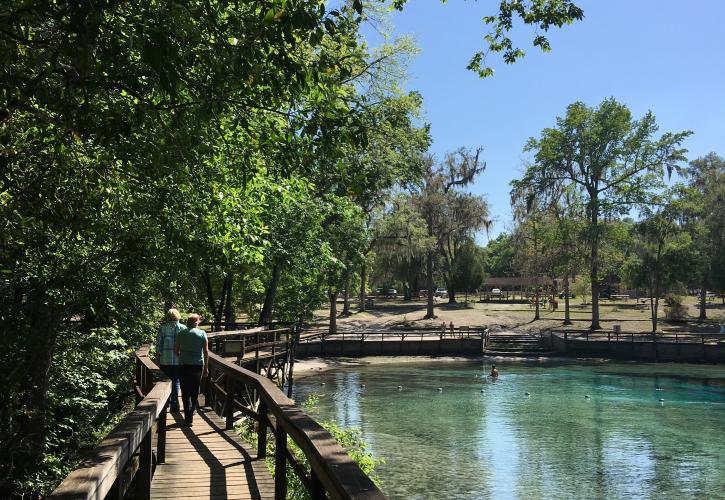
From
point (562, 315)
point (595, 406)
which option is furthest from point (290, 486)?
point (562, 315)

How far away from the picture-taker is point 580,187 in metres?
56.0

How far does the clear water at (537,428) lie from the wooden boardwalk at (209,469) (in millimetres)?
7192

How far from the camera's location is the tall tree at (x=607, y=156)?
53.7 m

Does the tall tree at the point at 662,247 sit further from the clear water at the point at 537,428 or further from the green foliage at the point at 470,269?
the green foliage at the point at 470,269

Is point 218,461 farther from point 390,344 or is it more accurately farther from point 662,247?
point 662,247

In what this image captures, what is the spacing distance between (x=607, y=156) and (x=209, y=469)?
5328 cm

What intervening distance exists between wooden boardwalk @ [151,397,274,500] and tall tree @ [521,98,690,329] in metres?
48.8

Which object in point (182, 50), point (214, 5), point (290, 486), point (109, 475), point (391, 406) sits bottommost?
point (391, 406)

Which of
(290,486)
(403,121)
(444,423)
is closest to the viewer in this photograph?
(290,486)

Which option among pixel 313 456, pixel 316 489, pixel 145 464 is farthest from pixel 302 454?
pixel 313 456

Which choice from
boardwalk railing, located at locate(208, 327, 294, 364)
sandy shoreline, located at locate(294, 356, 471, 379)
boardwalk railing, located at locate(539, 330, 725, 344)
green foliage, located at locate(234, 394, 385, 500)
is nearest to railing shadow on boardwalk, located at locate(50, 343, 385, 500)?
green foliage, located at locate(234, 394, 385, 500)

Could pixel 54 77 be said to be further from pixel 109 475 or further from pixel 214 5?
pixel 109 475

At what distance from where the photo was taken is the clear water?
53.0ft

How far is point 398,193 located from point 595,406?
74.3 feet
